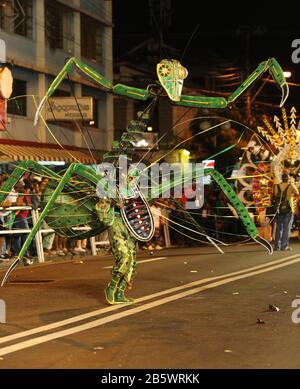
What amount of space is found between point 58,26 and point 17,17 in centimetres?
362

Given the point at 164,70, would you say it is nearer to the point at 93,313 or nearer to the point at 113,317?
the point at 113,317

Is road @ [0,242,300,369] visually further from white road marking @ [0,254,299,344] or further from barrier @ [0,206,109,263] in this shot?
barrier @ [0,206,109,263]

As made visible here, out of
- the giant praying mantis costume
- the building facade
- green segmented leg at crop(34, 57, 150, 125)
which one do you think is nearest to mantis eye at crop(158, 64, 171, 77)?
the giant praying mantis costume

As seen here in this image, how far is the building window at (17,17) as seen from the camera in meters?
29.4

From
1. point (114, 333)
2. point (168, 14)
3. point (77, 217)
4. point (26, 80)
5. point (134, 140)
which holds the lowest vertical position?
point (114, 333)

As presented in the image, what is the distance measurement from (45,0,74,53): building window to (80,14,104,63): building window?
1324 mm

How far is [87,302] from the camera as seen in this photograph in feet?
39.2

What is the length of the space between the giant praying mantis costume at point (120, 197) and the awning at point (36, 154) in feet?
43.2

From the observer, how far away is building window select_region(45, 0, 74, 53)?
32.9m

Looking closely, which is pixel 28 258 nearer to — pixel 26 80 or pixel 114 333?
pixel 114 333

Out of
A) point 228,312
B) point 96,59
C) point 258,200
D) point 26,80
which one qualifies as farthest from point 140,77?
point 228,312

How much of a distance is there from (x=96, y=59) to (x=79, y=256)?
1772cm

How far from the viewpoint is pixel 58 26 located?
1335 inches

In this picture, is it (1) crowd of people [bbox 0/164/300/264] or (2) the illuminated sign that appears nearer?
(1) crowd of people [bbox 0/164/300/264]
